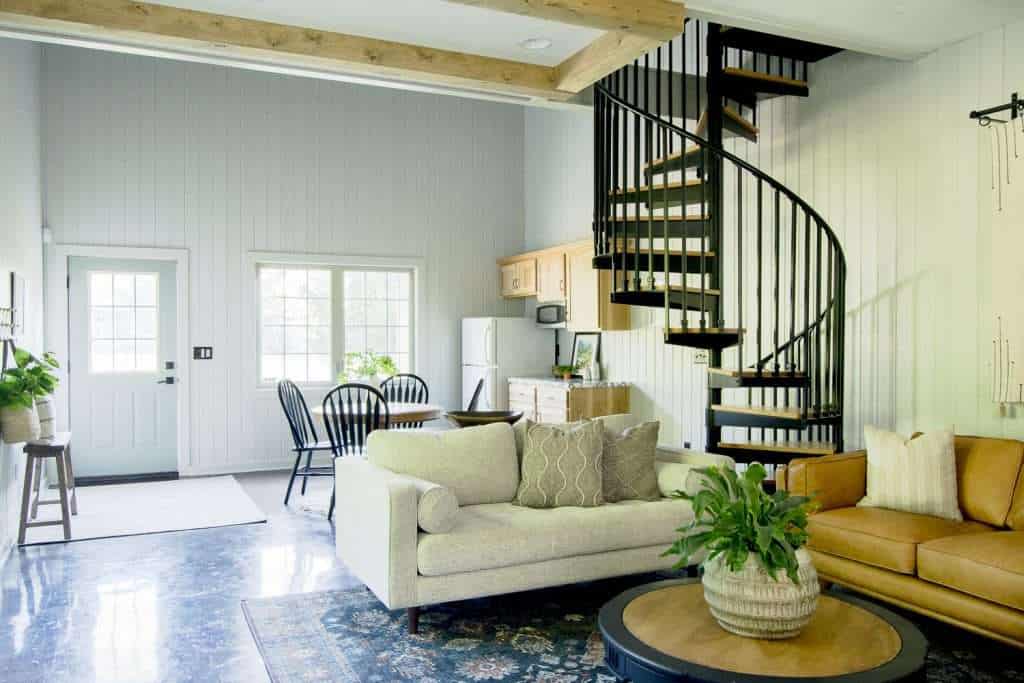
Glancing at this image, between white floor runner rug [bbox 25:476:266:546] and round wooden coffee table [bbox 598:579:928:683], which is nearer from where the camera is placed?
round wooden coffee table [bbox 598:579:928:683]

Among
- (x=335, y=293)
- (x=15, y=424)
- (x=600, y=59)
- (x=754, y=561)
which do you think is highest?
(x=600, y=59)

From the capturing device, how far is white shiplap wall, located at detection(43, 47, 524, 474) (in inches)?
284

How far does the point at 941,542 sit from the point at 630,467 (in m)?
1.44

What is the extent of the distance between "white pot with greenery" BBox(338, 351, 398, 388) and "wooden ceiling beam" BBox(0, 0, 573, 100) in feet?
11.1

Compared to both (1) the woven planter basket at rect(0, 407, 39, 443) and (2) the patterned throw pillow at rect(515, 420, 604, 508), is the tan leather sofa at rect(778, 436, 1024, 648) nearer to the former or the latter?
(2) the patterned throw pillow at rect(515, 420, 604, 508)

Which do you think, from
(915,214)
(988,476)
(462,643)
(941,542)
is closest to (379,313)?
(915,214)

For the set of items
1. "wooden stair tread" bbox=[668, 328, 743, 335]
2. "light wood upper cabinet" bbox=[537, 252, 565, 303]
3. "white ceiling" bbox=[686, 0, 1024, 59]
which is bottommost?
"wooden stair tread" bbox=[668, 328, 743, 335]

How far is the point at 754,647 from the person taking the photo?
243 cm

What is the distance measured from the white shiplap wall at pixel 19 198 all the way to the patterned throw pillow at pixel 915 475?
15.2ft

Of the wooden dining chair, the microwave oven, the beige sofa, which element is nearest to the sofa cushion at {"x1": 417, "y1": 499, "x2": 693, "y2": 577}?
the beige sofa

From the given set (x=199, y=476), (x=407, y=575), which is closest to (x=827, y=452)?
(x=407, y=575)

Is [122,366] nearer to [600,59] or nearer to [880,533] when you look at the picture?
[600,59]

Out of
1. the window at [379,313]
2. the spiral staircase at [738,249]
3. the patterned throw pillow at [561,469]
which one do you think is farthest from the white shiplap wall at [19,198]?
the spiral staircase at [738,249]

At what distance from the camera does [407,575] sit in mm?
3393
